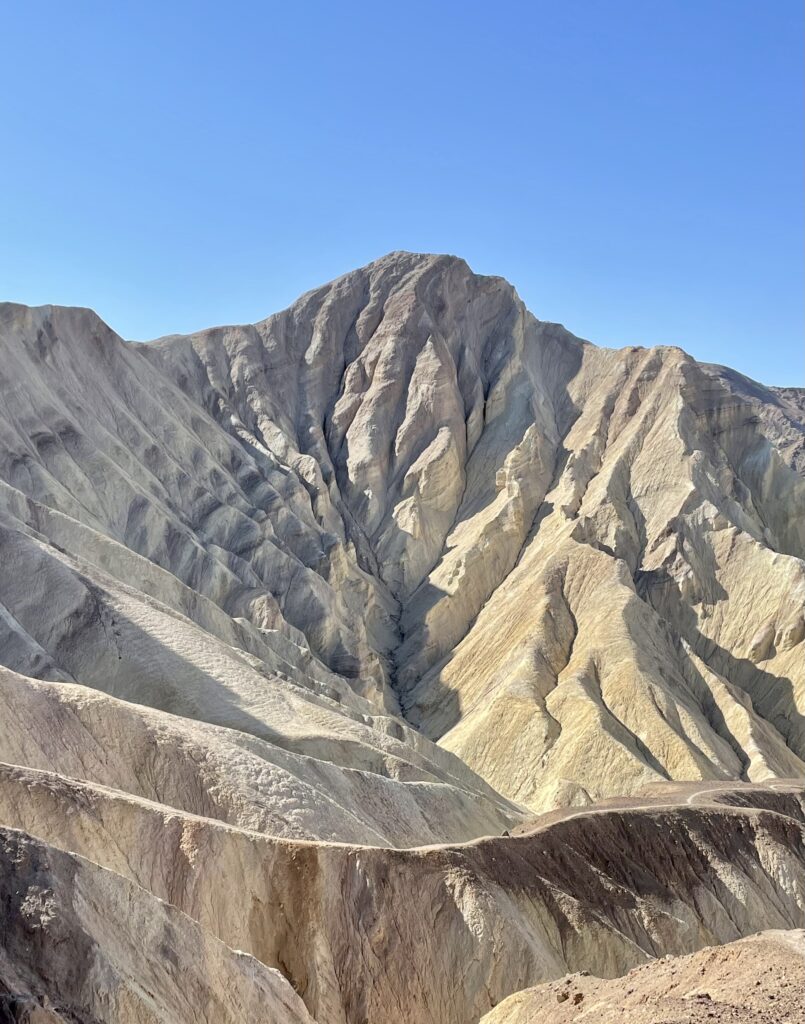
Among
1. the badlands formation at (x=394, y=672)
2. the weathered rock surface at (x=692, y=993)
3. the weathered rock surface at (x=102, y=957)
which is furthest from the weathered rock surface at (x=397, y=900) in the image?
the weathered rock surface at (x=692, y=993)

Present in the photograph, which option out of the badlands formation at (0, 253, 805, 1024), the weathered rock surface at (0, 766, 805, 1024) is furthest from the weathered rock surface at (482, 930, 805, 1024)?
the weathered rock surface at (0, 766, 805, 1024)

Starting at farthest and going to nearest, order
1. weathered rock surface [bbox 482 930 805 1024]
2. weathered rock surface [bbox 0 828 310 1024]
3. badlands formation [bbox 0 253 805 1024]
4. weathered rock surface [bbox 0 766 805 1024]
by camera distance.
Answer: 1. weathered rock surface [bbox 0 766 805 1024]
2. badlands formation [bbox 0 253 805 1024]
3. weathered rock surface [bbox 482 930 805 1024]
4. weathered rock surface [bbox 0 828 310 1024]

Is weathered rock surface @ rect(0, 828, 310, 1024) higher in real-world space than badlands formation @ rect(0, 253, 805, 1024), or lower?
lower

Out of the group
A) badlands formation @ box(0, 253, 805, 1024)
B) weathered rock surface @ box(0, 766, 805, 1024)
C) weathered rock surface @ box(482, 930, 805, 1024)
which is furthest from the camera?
weathered rock surface @ box(0, 766, 805, 1024)

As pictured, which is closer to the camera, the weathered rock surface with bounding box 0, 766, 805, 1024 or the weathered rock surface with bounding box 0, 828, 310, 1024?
the weathered rock surface with bounding box 0, 828, 310, 1024

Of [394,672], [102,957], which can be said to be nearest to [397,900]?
[102,957]

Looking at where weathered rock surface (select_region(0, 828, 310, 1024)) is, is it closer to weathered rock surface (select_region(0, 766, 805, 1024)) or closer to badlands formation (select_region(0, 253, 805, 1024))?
badlands formation (select_region(0, 253, 805, 1024))

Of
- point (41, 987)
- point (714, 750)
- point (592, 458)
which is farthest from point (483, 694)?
point (41, 987)

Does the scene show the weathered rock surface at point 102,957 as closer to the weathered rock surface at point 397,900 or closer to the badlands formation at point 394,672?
the badlands formation at point 394,672
